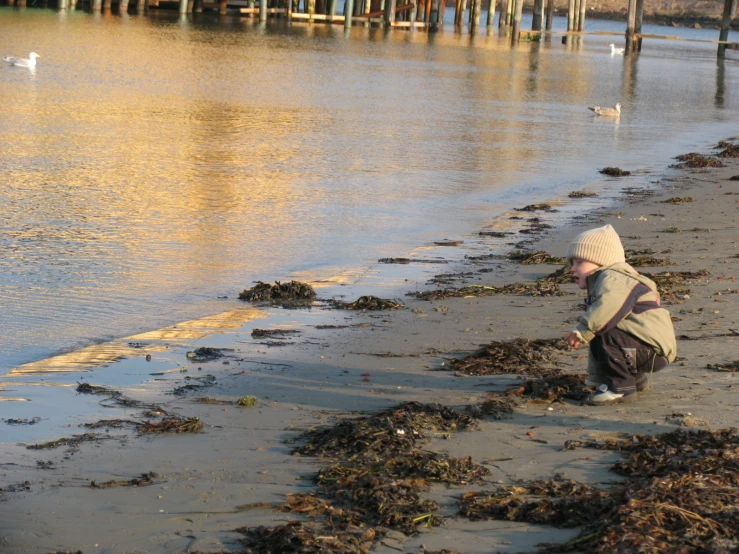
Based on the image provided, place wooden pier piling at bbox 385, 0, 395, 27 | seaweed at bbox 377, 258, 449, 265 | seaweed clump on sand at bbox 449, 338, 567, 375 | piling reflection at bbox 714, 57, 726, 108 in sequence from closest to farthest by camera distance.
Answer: seaweed clump on sand at bbox 449, 338, 567, 375, seaweed at bbox 377, 258, 449, 265, piling reflection at bbox 714, 57, 726, 108, wooden pier piling at bbox 385, 0, 395, 27

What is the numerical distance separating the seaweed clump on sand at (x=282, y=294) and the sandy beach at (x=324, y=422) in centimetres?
27

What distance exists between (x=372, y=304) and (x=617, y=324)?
283 cm

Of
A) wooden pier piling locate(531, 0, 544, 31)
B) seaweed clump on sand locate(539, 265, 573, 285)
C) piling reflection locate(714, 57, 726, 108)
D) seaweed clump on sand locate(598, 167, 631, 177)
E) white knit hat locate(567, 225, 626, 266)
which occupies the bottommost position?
seaweed clump on sand locate(539, 265, 573, 285)

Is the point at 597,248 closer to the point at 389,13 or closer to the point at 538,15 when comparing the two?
the point at 389,13

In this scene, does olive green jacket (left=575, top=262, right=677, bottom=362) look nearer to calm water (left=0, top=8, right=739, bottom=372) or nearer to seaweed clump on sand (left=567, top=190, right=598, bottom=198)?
calm water (left=0, top=8, right=739, bottom=372)

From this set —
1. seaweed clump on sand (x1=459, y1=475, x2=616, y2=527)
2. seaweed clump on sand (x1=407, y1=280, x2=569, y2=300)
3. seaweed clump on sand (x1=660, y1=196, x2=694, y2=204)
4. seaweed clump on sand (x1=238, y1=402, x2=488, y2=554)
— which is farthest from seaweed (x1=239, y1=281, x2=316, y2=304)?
seaweed clump on sand (x1=660, y1=196, x2=694, y2=204)

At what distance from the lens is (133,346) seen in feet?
22.1

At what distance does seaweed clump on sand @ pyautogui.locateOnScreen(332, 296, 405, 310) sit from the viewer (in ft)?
25.3

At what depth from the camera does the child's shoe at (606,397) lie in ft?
16.9

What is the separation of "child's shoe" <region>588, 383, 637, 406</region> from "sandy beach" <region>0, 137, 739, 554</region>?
0.14 feet

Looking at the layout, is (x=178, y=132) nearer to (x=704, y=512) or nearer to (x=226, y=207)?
(x=226, y=207)

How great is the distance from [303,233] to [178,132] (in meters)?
7.54

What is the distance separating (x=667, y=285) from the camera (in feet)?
25.6

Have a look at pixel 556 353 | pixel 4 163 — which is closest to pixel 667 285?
pixel 556 353
